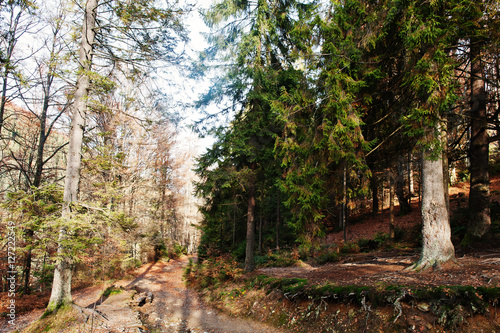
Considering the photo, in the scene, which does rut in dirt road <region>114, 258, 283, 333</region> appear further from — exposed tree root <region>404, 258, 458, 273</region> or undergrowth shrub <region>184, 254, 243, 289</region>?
exposed tree root <region>404, 258, 458, 273</region>

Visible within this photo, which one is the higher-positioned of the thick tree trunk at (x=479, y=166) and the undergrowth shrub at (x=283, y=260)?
the thick tree trunk at (x=479, y=166)

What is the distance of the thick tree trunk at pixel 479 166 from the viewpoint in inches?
326

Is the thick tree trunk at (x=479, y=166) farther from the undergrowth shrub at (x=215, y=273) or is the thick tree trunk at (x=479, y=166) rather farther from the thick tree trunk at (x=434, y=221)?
the undergrowth shrub at (x=215, y=273)

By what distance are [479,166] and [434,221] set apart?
457cm

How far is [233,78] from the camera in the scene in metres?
10.9

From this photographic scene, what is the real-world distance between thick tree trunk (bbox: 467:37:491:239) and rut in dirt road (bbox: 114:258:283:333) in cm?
759

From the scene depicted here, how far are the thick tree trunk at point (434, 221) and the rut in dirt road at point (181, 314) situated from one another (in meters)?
4.27

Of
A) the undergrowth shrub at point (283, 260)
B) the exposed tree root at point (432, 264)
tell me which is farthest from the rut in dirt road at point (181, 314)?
the undergrowth shrub at point (283, 260)

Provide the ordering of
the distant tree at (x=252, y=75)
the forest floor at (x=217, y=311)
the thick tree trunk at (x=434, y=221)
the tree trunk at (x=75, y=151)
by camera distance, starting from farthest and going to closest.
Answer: the distant tree at (x=252, y=75)
the tree trunk at (x=75, y=151)
the thick tree trunk at (x=434, y=221)
the forest floor at (x=217, y=311)

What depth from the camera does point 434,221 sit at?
6.12 m

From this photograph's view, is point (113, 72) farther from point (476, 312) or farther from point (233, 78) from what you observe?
point (476, 312)

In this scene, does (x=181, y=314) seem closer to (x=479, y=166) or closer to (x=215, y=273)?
(x=215, y=273)

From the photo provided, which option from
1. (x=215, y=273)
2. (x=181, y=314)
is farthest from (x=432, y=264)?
(x=215, y=273)

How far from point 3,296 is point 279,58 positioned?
1465 cm
